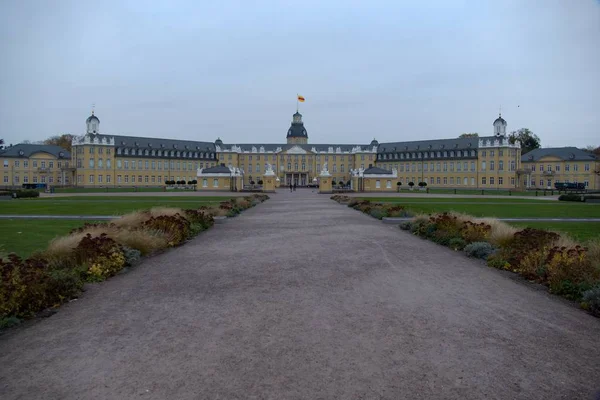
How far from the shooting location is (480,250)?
484 inches

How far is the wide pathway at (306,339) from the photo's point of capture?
4.42 metres

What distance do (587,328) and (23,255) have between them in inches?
447

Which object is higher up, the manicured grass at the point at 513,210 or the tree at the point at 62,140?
the tree at the point at 62,140

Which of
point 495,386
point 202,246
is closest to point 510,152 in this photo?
point 202,246

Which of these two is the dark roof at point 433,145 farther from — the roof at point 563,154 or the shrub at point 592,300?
the shrub at point 592,300

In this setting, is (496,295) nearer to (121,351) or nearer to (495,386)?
(495,386)

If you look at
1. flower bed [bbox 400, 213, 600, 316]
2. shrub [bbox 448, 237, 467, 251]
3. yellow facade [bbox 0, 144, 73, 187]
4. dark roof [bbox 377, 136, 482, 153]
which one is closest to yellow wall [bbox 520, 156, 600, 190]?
dark roof [bbox 377, 136, 482, 153]

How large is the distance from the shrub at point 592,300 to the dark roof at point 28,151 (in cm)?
11253

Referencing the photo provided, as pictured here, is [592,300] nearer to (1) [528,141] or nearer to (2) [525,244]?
(2) [525,244]

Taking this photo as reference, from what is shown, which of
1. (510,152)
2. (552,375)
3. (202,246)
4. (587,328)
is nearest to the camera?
(552,375)

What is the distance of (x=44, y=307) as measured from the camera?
7164mm

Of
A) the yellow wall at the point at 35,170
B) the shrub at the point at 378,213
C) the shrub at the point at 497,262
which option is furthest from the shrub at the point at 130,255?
the yellow wall at the point at 35,170

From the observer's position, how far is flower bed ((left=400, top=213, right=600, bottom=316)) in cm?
816

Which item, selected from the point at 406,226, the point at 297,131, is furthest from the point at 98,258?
the point at 297,131
